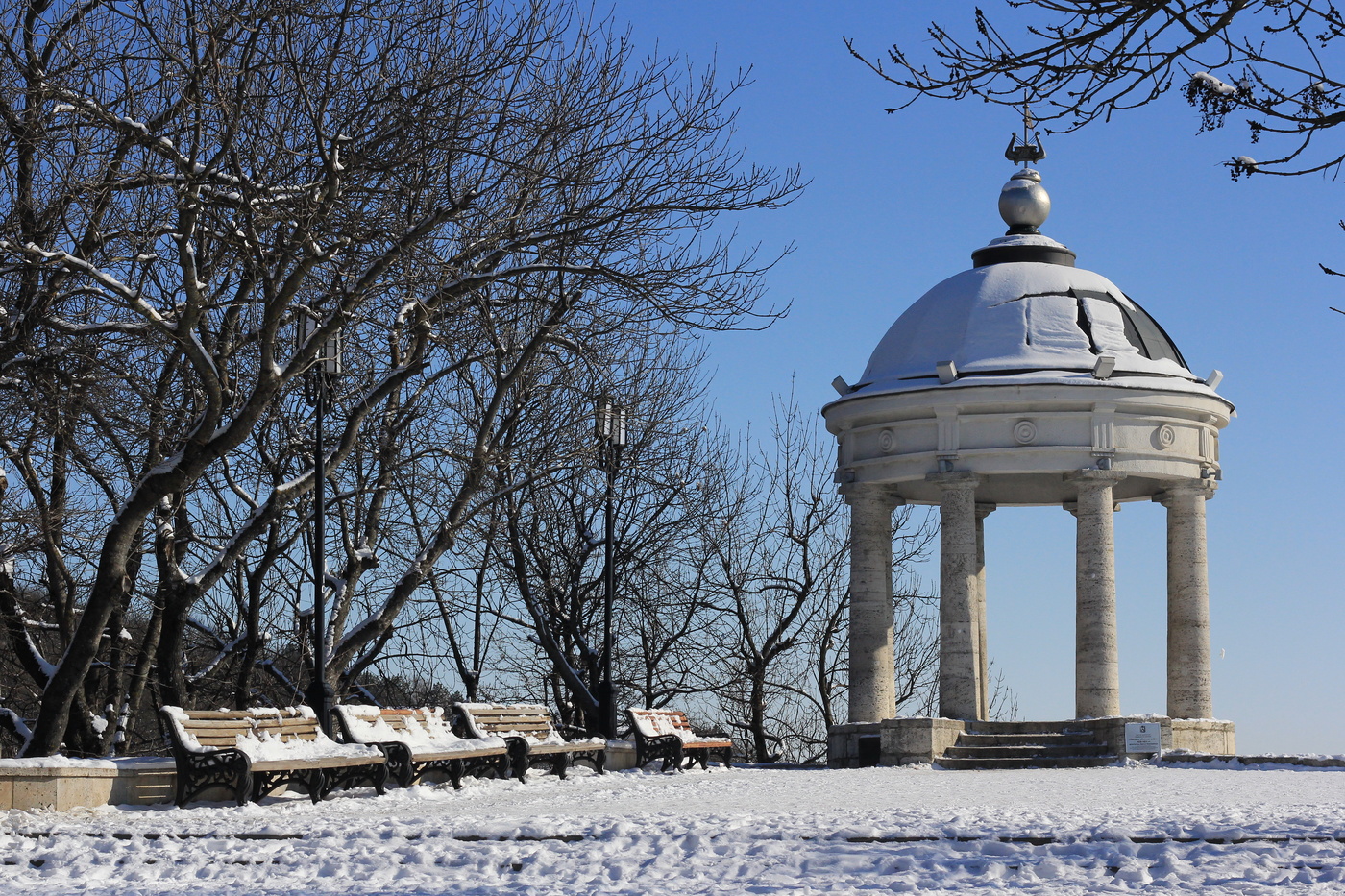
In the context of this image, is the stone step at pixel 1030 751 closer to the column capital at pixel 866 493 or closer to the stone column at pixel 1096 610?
the stone column at pixel 1096 610

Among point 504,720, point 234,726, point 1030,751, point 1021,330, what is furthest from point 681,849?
point 1021,330

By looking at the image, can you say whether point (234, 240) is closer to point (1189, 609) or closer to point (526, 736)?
point (526, 736)

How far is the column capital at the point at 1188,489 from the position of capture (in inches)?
1198

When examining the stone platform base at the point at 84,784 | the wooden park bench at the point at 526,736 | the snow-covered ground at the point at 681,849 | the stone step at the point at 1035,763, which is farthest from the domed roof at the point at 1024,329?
the stone platform base at the point at 84,784

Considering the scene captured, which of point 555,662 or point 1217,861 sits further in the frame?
point 555,662

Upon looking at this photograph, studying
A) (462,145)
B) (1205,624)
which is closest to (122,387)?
(462,145)

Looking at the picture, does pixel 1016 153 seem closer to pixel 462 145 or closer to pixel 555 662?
pixel 555 662

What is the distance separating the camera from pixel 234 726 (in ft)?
48.9

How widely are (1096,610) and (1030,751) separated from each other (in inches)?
121

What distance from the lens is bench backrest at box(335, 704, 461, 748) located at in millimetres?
16719

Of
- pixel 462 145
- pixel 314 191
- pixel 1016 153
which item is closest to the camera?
pixel 314 191

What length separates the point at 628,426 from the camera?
3169 centimetres

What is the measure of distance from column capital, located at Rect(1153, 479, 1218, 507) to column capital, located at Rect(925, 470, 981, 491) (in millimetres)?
3645

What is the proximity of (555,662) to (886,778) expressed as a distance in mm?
9563
